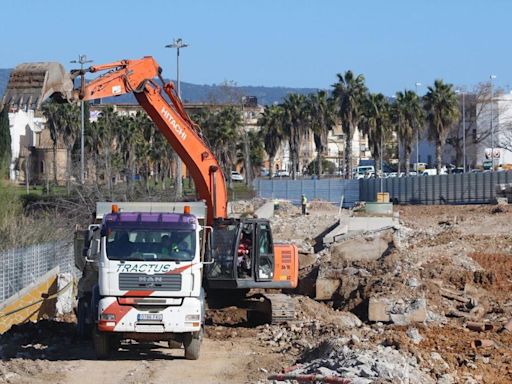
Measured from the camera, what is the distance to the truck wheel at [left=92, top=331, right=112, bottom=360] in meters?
18.7

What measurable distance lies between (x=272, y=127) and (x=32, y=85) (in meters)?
79.3

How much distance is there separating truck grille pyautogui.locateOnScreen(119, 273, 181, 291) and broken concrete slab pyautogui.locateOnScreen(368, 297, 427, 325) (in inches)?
306

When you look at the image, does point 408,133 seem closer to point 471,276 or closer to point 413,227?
point 413,227

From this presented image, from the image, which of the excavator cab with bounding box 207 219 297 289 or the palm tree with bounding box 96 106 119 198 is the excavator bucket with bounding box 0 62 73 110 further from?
the palm tree with bounding box 96 106 119 198

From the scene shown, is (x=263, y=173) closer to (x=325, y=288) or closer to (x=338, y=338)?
(x=325, y=288)

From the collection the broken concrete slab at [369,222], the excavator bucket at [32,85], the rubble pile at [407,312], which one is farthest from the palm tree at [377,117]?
the excavator bucket at [32,85]

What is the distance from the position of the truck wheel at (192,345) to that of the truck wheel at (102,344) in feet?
4.20

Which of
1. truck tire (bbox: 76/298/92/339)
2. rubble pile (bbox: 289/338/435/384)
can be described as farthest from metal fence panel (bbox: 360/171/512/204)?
rubble pile (bbox: 289/338/435/384)

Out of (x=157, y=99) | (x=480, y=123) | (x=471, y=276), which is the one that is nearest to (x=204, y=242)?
(x=157, y=99)

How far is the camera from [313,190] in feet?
270

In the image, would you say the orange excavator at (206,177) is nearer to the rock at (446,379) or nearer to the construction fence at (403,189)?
the rock at (446,379)

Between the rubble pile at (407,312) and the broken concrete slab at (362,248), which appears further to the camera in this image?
the broken concrete slab at (362,248)

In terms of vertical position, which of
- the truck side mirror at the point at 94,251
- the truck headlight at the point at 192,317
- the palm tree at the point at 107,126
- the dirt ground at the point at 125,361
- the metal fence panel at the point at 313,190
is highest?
the palm tree at the point at 107,126

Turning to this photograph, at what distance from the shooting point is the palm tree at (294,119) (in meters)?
97.6
